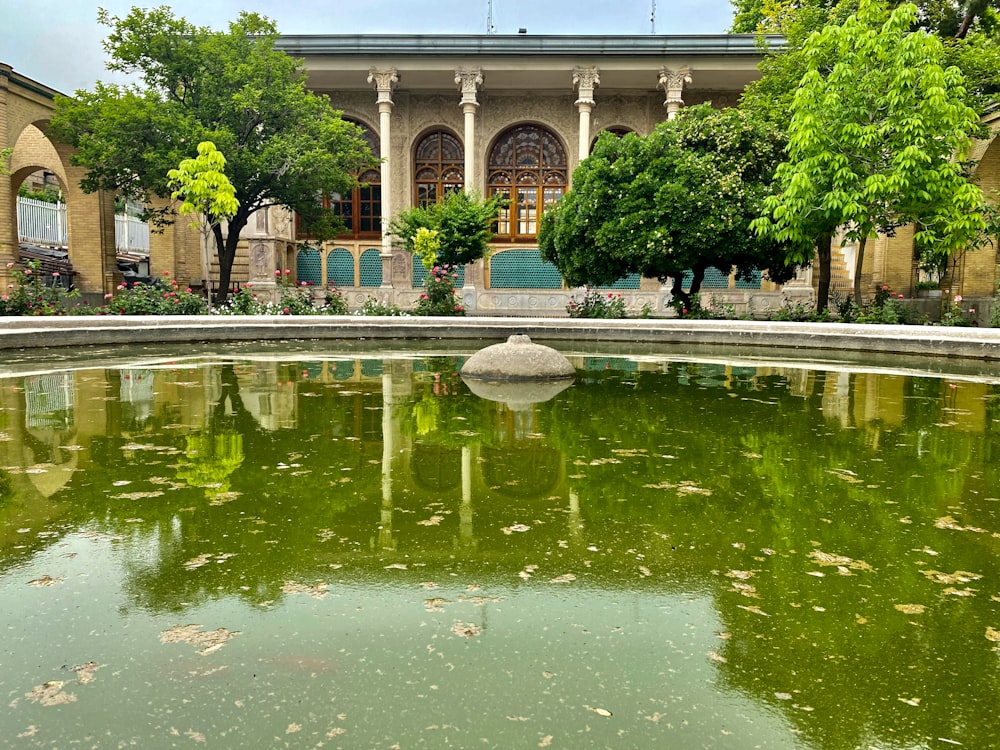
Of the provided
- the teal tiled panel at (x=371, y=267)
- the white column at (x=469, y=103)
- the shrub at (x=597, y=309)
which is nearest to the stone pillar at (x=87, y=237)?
the teal tiled panel at (x=371, y=267)

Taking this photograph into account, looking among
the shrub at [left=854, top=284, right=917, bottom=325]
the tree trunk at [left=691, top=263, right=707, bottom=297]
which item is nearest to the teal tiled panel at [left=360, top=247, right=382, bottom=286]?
the tree trunk at [left=691, top=263, right=707, bottom=297]

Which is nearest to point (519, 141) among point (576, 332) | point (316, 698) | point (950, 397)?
point (576, 332)

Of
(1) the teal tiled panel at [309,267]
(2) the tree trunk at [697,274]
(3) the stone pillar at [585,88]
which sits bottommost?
(2) the tree trunk at [697,274]

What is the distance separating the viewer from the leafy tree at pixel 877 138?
14.7 m

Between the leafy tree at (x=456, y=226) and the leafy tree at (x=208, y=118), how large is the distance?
2.23 m

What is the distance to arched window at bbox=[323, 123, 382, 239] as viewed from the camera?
27031 millimetres

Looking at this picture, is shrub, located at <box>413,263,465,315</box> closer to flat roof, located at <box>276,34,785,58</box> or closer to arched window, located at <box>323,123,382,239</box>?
arched window, located at <box>323,123,382,239</box>

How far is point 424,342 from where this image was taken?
14.4 meters

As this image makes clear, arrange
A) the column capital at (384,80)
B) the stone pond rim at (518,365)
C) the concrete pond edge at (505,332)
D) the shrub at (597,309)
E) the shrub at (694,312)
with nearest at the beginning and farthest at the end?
1. the stone pond rim at (518,365)
2. the concrete pond edge at (505,332)
3. the shrub at (694,312)
4. the shrub at (597,309)
5. the column capital at (384,80)

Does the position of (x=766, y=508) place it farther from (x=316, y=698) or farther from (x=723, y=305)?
(x=723, y=305)

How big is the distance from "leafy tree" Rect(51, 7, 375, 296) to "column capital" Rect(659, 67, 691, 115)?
1032 centimetres

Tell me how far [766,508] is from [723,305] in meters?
17.3

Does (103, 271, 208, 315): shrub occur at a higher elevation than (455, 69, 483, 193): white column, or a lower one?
lower

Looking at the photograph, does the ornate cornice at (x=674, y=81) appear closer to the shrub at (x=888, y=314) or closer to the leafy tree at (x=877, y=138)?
the leafy tree at (x=877, y=138)
